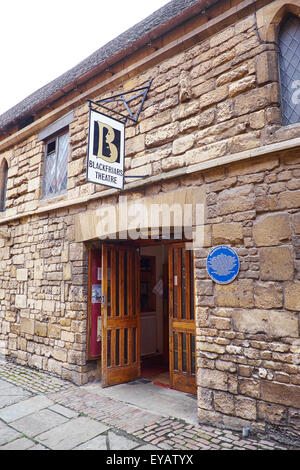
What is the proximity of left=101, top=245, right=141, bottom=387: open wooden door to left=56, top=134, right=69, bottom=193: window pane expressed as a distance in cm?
174

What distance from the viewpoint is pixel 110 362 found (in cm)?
514

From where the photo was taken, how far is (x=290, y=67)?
3.56 m

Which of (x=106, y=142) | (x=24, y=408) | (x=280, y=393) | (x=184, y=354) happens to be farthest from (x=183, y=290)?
(x=24, y=408)

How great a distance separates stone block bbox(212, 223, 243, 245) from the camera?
3.57 metres

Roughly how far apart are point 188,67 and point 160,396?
177 inches

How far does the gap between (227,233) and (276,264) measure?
63cm

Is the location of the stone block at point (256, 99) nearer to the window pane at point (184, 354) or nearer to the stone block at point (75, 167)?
the stone block at point (75, 167)

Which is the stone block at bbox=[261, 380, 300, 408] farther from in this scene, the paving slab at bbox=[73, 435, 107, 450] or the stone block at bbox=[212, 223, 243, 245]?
the paving slab at bbox=[73, 435, 107, 450]

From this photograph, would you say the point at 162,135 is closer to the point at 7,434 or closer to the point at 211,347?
the point at 211,347

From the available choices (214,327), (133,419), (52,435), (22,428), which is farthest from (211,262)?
(22,428)

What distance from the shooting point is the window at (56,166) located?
620 cm

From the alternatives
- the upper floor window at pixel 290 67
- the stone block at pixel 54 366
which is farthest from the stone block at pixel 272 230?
the stone block at pixel 54 366

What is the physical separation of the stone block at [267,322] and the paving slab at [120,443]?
1.53 meters

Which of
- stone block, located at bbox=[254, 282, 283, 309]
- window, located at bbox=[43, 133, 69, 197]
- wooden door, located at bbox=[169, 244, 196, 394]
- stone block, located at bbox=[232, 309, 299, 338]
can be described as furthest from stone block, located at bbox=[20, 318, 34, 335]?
stone block, located at bbox=[254, 282, 283, 309]
